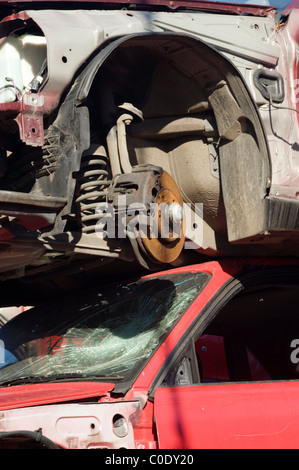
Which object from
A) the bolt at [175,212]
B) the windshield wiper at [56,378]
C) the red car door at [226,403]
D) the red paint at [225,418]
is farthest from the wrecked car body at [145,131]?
the red paint at [225,418]

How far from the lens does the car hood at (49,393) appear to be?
10.4 feet

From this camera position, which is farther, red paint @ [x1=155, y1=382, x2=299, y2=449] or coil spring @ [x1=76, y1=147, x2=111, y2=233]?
coil spring @ [x1=76, y1=147, x2=111, y2=233]

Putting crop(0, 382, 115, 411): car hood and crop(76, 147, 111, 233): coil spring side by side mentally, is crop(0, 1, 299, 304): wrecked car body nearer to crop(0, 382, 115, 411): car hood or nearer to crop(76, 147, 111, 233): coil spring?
crop(76, 147, 111, 233): coil spring

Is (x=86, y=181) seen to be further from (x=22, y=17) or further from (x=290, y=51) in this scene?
(x=290, y=51)

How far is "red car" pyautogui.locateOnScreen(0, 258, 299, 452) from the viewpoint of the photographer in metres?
3.17

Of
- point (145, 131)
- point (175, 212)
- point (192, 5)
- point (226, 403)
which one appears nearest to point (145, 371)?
point (226, 403)

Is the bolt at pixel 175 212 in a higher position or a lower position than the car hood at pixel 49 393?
higher

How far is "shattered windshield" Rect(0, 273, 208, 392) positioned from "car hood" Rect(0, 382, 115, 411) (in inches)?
3.6

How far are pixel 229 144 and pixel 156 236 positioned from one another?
0.71 meters

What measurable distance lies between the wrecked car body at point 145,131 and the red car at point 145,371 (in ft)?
0.69

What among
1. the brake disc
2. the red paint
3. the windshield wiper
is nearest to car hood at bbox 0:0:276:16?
the brake disc

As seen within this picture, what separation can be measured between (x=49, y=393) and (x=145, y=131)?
64.8 inches

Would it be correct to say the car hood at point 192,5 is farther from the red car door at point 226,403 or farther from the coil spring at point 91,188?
the red car door at point 226,403
